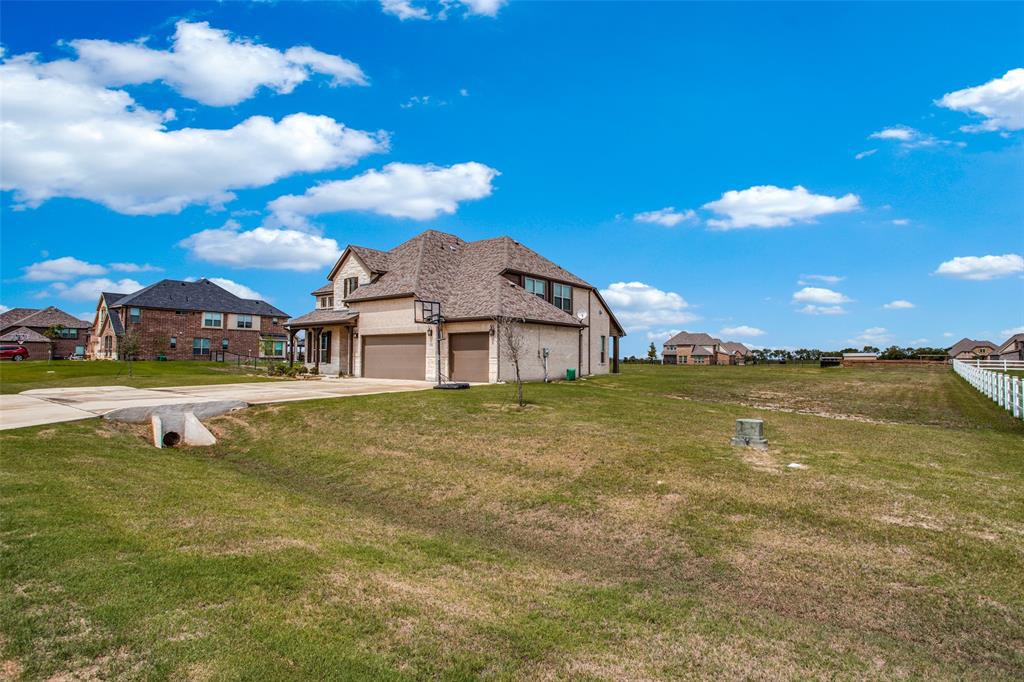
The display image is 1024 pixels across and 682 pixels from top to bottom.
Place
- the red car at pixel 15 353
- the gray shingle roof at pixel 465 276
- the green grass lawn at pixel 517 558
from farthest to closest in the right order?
the red car at pixel 15 353 → the gray shingle roof at pixel 465 276 → the green grass lawn at pixel 517 558

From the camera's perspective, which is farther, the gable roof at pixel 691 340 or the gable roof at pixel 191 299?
the gable roof at pixel 691 340

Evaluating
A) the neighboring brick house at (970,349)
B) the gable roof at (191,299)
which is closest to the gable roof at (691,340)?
the neighboring brick house at (970,349)

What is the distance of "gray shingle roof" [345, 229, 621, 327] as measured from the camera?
87.5 ft

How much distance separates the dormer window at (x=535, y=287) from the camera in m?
30.4

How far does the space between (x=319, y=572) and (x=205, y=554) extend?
1.42 metres

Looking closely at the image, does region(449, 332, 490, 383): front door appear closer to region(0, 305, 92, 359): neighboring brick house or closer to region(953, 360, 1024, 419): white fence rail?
region(953, 360, 1024, 419): white fence rail

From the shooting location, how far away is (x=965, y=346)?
10362 centimetres

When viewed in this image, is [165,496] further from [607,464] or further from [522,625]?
[607,464]

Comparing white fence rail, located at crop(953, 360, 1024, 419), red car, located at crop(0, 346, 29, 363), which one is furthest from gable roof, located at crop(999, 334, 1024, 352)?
red car, located at crop(0, 346, 29, 363)

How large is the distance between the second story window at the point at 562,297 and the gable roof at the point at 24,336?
6217 centimetres

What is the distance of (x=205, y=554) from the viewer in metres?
6.11

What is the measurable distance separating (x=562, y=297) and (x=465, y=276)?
614 cm

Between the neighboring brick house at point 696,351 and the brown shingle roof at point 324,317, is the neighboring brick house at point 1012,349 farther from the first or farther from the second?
the brown shingle roof at point 324,317

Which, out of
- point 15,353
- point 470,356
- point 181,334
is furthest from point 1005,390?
point 15,353
